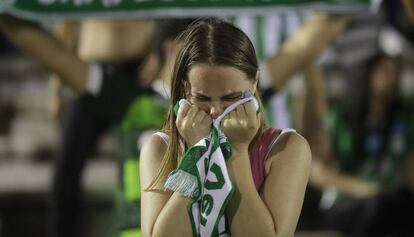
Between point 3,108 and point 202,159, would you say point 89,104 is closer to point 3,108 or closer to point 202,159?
point 202,159

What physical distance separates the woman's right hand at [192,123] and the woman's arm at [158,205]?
14 centimetres

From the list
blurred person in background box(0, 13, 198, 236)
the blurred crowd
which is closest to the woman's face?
the blurred crowd

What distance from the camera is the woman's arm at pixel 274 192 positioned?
3.22m

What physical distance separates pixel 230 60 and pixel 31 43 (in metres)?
2.11

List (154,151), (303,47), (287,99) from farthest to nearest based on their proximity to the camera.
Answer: (287,99) < (303,47) < (154,151)

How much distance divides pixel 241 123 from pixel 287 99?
2.94m

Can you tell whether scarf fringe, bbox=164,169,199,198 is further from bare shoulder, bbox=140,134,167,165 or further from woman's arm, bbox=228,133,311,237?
bare shoulder, bbox=140,134,167,165

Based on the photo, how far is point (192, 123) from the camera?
10.7 ft

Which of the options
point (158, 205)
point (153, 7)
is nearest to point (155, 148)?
point (158, 205)

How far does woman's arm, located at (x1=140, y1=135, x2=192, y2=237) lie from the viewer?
127 inches

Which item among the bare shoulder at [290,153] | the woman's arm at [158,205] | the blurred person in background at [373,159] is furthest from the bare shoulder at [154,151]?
the blurred person in background at [373,159]

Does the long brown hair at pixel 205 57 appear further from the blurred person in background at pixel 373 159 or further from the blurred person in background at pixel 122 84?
the blurred person in background at pixel 373 159

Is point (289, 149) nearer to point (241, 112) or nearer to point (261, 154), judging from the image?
point (261, 154)

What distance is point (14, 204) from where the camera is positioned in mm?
7773
